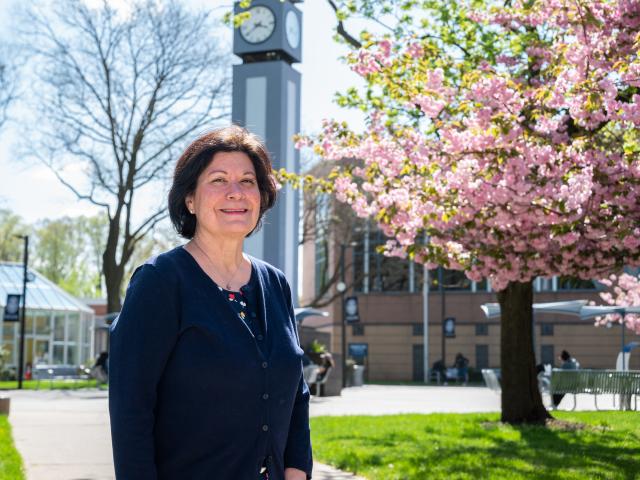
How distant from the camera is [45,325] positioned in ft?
151

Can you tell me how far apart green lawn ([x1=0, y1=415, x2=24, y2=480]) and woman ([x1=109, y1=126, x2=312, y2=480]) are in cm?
618

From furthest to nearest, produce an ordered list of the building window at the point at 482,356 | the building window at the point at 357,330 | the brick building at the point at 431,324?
the building window at the point at 357,330, the building window at the point at 482,356, the brick building at the point at 431,324

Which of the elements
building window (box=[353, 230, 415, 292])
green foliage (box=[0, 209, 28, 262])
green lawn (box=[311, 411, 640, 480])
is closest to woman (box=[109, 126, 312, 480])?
green lawn (box=[311, 411, 640, 480])

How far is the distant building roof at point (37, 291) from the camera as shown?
44219 millimetres

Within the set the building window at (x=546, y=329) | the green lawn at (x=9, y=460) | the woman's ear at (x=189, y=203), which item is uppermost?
the woman's ear at (x=189, y=203)

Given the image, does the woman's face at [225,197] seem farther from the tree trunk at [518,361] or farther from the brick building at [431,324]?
the brick building at [431,324]

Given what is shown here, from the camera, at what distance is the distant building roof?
44219 millimetres

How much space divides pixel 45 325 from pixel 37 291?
6.04 ft

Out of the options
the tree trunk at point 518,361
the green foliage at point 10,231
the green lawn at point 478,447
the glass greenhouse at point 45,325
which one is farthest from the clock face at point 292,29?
the green foliage at point 10,231

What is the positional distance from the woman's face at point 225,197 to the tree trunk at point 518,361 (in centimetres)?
1218

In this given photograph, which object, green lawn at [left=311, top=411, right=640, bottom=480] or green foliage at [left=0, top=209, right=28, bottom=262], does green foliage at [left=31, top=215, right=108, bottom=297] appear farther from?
green lawn at [left=311, top=411, right=640, bottom=480]

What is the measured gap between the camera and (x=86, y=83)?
32.0m

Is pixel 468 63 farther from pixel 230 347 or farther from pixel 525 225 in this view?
pixel 230 347

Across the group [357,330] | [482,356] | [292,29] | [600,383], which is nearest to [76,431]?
[600,383]
